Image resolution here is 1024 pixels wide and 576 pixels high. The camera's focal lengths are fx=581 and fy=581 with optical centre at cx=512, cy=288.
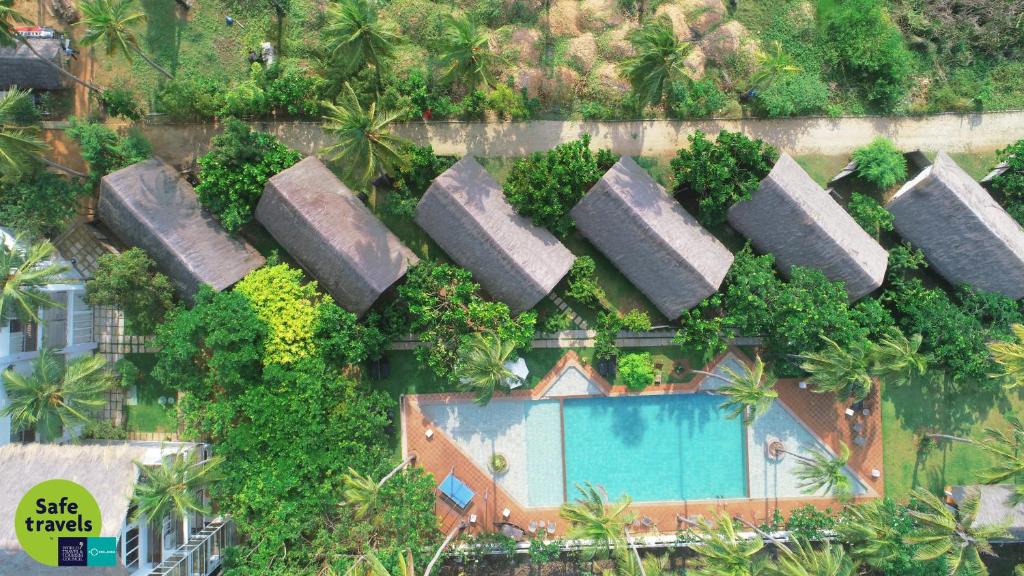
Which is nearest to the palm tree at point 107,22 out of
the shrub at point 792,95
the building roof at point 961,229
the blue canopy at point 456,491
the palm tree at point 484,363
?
the palm tree at point 484,363

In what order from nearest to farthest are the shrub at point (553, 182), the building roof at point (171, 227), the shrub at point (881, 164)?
the building roof at point (171, 227) → the shrub at point (553, 182) → the shrub at point (881, 164)

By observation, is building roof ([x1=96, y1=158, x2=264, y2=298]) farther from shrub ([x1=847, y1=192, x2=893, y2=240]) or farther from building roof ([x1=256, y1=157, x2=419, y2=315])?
shrub ([x1=847, y1=192, x2=893, y2=240])

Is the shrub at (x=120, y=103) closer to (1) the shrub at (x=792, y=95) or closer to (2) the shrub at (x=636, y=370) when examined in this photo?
(2) the shrub at (x=636, y=370)

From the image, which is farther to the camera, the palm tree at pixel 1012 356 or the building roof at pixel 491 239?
the building roof at pixel 491 239

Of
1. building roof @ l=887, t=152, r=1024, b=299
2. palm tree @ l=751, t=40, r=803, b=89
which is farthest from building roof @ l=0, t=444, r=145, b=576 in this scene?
building roof @ l=887, t=152, r=1024, b=299

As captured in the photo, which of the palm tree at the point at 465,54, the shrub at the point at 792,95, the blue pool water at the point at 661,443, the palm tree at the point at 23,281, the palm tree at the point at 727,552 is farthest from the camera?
the shrub at the point at 792,95

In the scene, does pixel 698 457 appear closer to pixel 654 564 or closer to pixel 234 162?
pixel 654 564
